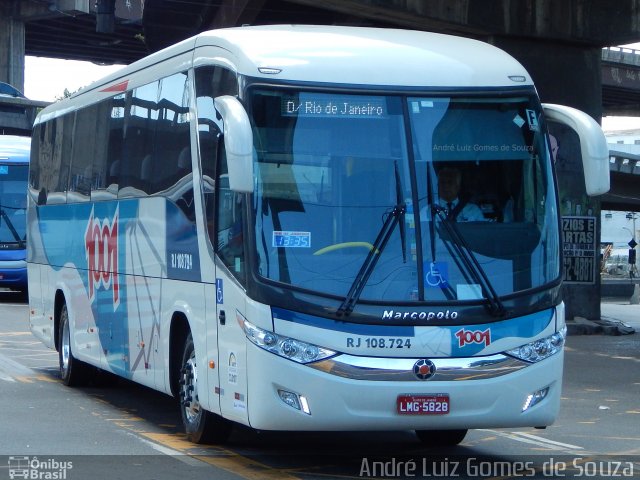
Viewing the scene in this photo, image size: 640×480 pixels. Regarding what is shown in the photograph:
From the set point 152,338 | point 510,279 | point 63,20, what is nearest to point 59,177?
point 152,338

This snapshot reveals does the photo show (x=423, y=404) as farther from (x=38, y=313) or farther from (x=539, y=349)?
(x=38, y=313)

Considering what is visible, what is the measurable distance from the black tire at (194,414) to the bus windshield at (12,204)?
67.4ft

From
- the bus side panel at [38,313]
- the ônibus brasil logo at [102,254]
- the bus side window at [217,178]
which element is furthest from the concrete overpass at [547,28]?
the bus side window at [217,178]

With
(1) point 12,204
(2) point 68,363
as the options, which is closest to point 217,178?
(2) point 68,363

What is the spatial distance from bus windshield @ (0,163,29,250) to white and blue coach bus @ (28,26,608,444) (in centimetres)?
2058

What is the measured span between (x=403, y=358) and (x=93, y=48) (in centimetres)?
6370

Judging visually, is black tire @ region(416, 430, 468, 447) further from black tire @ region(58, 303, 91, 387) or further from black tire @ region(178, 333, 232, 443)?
black tire @ region(58, 303, 91, 387)

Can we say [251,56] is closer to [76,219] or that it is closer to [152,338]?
[152,338]

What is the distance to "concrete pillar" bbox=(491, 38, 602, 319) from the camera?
78.5 ft

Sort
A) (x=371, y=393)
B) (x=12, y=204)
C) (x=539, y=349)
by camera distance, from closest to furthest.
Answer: (x=371, y=393) → (x=539, y=349) → (x=12, y=204)

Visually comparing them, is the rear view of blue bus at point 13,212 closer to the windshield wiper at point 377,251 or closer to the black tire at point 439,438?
the black tire at point 439,438

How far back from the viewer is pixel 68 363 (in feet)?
47.9

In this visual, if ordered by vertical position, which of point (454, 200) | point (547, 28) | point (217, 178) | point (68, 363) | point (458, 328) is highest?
point (547, 28)

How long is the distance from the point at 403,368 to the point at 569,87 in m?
16.8
